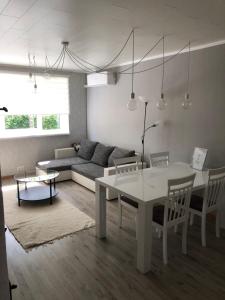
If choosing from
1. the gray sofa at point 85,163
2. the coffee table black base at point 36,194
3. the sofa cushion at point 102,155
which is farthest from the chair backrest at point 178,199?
the sofa cushion at point 102,155

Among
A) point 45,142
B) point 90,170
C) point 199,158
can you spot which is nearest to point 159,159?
point 199,158

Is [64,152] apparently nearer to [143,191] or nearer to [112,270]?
[143,191]

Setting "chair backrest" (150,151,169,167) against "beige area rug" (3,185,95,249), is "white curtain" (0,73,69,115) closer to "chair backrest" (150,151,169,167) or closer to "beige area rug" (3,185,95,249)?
"beige area rug" (3,185,95,249)

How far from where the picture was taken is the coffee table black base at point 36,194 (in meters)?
4.09

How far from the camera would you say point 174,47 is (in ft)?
11.7

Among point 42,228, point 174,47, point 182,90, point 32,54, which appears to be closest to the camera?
point 42,228

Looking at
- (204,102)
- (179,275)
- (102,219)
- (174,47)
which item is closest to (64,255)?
(102,219)

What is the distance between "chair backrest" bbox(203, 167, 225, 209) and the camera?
287cm

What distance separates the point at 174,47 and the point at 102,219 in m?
2.56

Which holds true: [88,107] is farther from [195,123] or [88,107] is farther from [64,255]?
[64,255]

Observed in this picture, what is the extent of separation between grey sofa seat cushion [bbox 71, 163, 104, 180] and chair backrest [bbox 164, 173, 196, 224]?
2032 millimetres

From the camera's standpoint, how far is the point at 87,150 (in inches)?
226

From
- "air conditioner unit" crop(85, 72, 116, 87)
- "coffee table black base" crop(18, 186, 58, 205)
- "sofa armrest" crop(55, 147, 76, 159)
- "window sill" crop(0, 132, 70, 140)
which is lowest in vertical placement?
"coffee table black base" crop(18, 186, 58, 205)

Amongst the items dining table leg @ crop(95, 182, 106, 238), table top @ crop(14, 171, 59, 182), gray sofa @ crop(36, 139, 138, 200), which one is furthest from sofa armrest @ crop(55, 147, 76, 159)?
dining table leg @ crop(95, 182, 106, 238)
